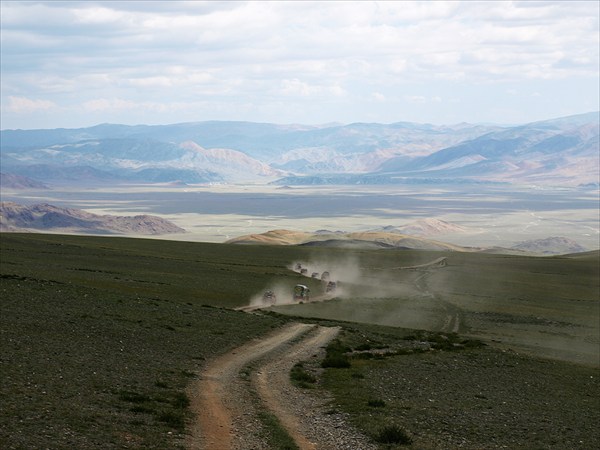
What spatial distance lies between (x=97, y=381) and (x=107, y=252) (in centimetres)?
5746

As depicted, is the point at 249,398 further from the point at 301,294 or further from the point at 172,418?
the point at 301,294

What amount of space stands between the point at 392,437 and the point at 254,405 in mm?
5072

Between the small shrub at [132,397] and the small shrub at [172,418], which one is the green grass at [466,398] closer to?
the small shrub at [172,418]

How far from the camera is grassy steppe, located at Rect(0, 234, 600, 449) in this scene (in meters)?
21.3

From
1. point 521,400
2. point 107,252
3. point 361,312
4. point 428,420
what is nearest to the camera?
point 428,420

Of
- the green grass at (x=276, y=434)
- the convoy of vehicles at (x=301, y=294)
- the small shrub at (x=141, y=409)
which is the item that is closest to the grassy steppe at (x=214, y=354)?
the small shrub at (x=141, y=409)

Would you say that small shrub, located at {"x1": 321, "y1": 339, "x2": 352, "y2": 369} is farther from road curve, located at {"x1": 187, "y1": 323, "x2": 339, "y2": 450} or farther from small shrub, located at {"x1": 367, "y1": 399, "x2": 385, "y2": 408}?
small shrub, located at {"x1": 367, "y1": 399, "x2": 385, "y2": 408}

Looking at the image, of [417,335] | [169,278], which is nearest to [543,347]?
[417,335]

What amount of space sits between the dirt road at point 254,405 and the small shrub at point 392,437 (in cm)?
52

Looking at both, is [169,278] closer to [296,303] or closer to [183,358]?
[296,303]

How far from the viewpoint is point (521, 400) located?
2942cm

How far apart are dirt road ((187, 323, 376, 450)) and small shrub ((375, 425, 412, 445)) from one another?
520 mm

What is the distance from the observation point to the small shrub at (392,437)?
2088 centimetres

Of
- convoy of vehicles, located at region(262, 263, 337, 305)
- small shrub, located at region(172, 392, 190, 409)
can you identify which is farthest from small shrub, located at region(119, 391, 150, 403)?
convoy of vehicles, located at region(262, 263, 337, 305)
